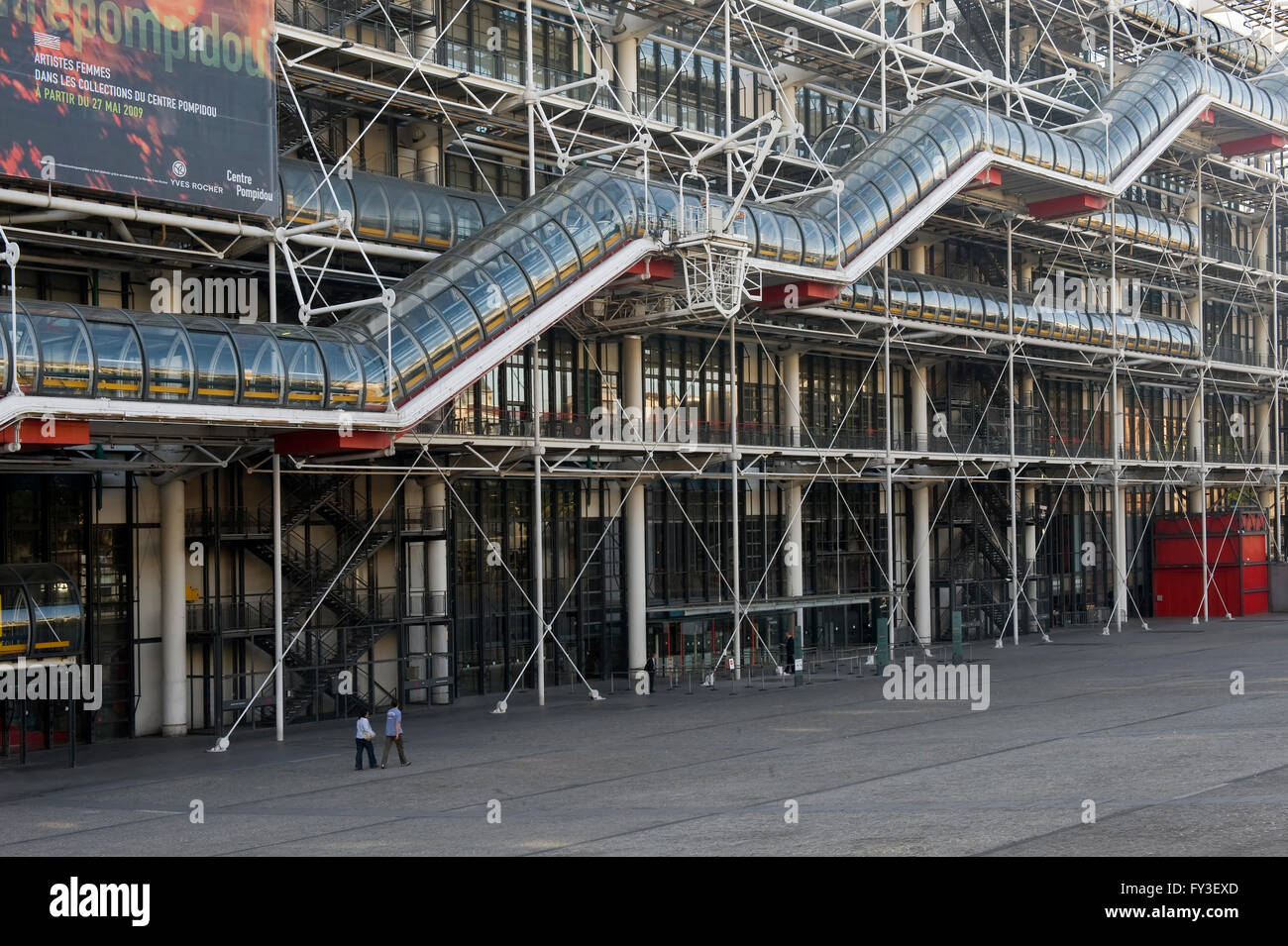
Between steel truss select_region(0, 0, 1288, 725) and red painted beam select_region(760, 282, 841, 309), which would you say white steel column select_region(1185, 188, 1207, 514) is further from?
red painted beam select_region(760, 282, 841, 309)

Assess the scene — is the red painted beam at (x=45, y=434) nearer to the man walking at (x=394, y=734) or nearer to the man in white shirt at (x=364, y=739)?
the man in white shirt at (x=364, y=739)

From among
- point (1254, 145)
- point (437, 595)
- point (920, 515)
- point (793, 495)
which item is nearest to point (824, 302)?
point (793, 495)

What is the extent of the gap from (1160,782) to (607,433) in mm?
17974

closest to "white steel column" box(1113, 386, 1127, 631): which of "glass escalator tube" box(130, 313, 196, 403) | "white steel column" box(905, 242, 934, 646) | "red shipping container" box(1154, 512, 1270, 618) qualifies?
"red shipping container" box(1154, 512, 1270, 618)

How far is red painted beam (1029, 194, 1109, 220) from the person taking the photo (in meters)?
41.7

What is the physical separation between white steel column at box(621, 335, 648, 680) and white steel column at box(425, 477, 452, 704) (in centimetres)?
484

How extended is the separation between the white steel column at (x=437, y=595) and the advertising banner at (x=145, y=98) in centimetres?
807

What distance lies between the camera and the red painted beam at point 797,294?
110ft

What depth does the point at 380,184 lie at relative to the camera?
28.8 metres

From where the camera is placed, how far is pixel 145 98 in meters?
24.3

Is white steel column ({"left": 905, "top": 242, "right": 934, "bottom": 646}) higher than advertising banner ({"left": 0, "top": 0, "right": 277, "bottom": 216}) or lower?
lower

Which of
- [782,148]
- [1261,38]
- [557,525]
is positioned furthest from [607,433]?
[1261,38]

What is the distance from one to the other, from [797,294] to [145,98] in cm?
1459

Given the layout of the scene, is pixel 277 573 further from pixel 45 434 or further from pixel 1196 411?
pixel 1196 411
